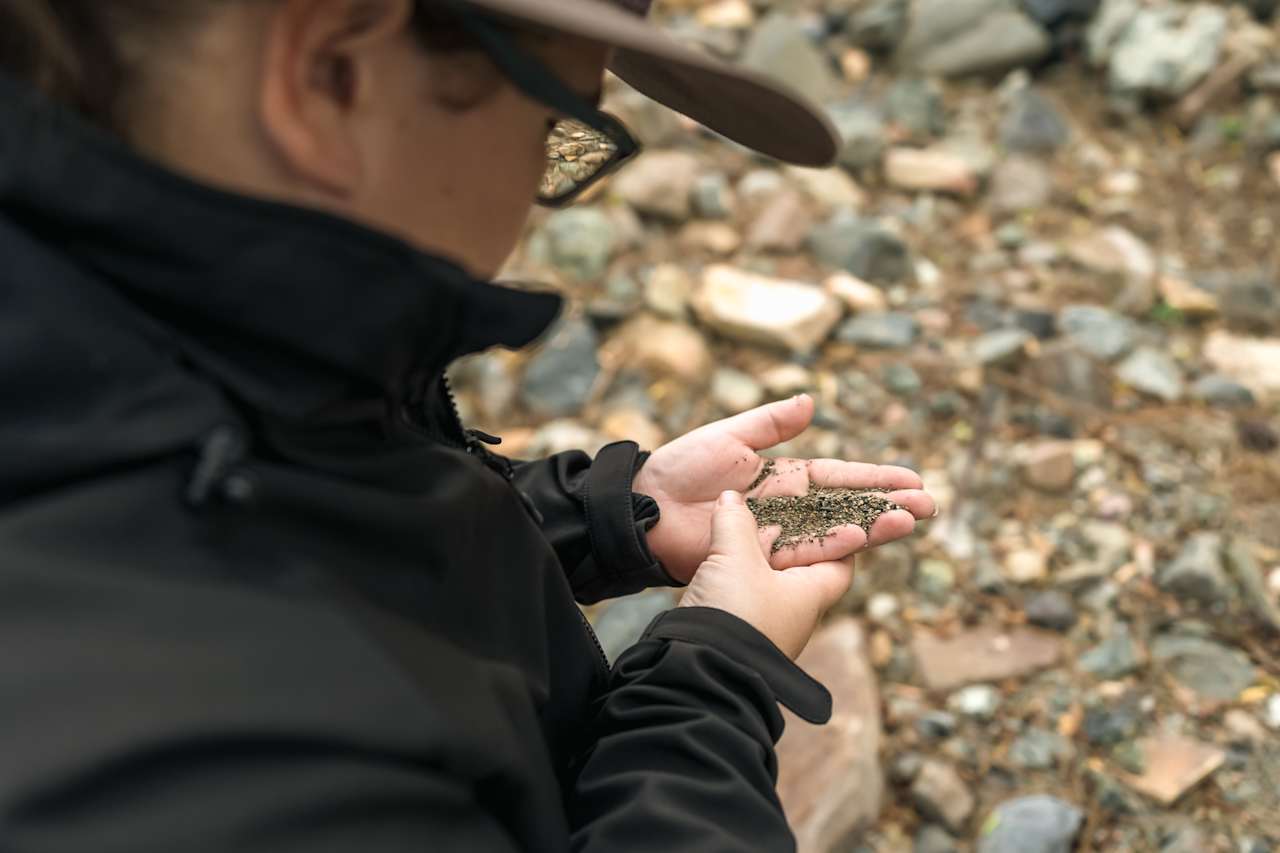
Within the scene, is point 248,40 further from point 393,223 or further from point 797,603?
point 797,603

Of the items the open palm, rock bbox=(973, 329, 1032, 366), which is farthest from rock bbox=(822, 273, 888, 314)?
the open palm

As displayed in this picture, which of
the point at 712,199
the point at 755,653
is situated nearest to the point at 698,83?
the point at 755,653

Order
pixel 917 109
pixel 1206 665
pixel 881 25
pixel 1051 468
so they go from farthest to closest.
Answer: pixel 881 25 < pixel 917 109 < pixel 1051 468 < pixel 1206 665

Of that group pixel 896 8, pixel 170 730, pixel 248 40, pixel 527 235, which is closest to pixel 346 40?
pixel 248 40

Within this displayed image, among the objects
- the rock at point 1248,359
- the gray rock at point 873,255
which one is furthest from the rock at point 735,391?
the rock at point 1248,359

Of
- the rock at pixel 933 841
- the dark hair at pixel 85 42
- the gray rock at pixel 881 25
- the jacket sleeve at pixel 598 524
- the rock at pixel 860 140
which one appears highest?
the dark hair at pixel 85 42

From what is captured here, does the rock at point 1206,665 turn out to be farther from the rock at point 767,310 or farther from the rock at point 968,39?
the rock at point 968,39

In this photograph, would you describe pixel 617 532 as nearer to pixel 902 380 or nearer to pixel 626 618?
pixel 626 618
